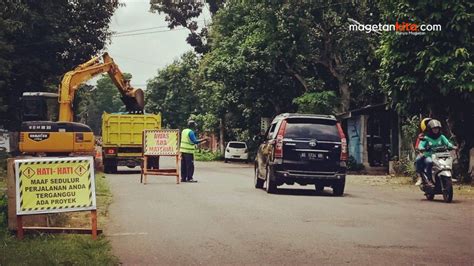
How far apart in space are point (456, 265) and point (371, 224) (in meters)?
3.33

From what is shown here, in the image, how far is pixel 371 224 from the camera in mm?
10938

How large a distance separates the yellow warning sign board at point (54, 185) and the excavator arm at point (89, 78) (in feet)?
55.5

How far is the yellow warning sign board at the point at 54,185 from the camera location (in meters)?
8.95

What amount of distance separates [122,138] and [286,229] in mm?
18122

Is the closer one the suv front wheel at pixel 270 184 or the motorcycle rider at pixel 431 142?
the motorcycle rider at pixel 431 142

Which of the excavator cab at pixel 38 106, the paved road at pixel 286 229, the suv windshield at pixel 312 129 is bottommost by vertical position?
the paved road at pixel 286 229

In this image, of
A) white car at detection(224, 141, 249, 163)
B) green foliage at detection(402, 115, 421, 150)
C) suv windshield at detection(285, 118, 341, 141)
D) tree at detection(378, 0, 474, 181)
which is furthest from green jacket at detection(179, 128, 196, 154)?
white car at detection(224, 141, 249, 163)

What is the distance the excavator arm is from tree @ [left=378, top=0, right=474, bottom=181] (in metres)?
11.5

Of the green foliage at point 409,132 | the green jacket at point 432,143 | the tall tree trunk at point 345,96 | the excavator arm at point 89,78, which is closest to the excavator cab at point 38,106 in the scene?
the excavator arm at point 89,78

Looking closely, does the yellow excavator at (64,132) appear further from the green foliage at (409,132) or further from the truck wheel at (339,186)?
the green foliage at (409,132)

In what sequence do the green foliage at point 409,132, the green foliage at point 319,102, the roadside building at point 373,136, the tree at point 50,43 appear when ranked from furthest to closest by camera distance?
the tree at point 50,43 → the green foliage at point 319,102 → the roadside building at point 373,136 → the green foliage at point 409,132

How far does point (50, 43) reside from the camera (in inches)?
1496

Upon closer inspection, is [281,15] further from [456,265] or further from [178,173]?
[456,265]

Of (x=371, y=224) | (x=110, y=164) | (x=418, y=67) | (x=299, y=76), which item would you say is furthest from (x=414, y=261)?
(x=299, y=76)
